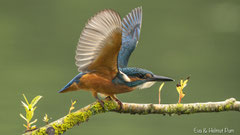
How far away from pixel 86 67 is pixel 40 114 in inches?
127

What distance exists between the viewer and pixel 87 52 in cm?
196

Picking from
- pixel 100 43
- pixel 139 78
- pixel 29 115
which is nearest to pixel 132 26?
pixel 139 78

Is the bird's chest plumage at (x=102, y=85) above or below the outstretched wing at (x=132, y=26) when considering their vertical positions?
below

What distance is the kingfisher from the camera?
1882 mm

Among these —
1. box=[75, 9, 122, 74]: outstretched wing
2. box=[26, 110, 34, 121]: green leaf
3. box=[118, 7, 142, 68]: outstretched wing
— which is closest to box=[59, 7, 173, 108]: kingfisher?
box=[75, 9, 122, 74]: outstretched wing

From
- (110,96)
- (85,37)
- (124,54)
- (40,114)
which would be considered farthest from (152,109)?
(40,114)

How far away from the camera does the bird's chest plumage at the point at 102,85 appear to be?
2.17 metres

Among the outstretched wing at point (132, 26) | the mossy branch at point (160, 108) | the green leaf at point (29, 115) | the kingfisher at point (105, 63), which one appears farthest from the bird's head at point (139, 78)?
the outstretched wing at point (132, 26)

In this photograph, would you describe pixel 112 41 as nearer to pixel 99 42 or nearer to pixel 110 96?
pixel 99 42

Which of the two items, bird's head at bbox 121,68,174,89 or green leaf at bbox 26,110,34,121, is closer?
green leaf at bbox 26,110,34,121

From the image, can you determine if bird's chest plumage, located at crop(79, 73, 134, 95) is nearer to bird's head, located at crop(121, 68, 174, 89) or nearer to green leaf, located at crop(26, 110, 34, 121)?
bird's head, located at crop(121, 68, 174, 89)

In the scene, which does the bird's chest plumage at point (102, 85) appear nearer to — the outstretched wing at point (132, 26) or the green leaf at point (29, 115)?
the green leaf at point (29, 115)

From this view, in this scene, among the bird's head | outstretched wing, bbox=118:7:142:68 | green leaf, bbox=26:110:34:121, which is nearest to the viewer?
green leaf, bbox=26:110:34:121

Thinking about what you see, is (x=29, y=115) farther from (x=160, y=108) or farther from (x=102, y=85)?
(x=160, y=108)
